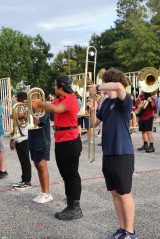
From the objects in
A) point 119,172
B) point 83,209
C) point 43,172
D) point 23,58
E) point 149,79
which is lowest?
point 83,209

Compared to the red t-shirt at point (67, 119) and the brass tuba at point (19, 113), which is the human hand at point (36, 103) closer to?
the red t-shirt at point (67, 119)

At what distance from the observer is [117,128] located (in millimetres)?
4492

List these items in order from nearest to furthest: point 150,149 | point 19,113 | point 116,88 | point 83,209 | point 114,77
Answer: point 116,88, point 114,77, point 83,209, point 19,113, point 150,149

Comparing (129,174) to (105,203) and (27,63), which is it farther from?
(27,63)

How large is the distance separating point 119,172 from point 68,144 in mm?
1176

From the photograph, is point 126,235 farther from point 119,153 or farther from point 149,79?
point 149,79

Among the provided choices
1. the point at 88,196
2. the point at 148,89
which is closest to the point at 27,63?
the point at 148,89

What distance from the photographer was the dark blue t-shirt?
447 centimetres

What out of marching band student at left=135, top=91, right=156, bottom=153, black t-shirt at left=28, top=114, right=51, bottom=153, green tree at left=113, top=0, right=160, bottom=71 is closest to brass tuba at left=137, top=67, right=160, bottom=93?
marching band student at left=135, top=91, right=156, bottom=153

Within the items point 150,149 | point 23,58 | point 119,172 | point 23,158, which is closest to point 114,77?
point 119,172

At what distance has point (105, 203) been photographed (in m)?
6.09

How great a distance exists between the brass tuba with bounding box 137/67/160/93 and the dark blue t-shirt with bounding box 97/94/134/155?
6.41 metres

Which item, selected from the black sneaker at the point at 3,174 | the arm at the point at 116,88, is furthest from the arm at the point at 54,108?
the black sneaker at the point at 3,174

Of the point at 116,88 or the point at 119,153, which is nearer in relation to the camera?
the point at 116,88
